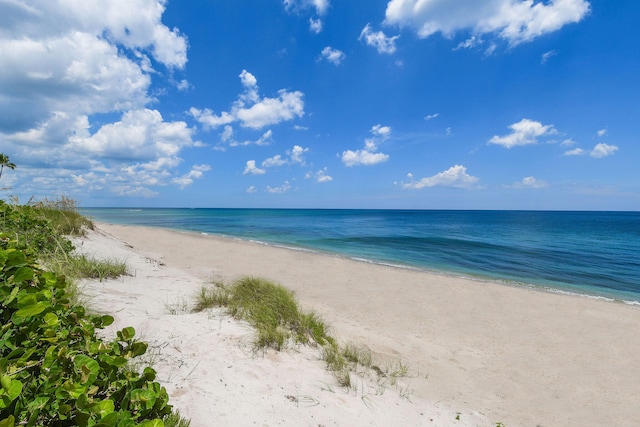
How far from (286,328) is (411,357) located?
2.94 meters

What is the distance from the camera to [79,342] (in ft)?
7.18

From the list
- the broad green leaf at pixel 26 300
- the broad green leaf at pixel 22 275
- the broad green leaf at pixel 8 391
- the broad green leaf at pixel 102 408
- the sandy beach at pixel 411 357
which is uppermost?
the broad green leaf at pixel 22 275

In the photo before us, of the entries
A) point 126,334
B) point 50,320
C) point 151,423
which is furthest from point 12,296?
point 151,423

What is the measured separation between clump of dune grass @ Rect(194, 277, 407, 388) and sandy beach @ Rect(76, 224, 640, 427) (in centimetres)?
22

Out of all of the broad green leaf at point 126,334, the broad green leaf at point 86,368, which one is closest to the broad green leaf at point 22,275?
the broad green leaf at point 86,368

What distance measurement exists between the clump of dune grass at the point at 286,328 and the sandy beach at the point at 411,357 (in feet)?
0.71

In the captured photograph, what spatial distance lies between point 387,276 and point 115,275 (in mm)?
11046

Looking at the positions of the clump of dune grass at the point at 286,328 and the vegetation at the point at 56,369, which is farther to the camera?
the clump of dune grass at the point at 286,328

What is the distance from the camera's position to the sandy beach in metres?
3.50

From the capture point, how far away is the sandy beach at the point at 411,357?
11.5 ft

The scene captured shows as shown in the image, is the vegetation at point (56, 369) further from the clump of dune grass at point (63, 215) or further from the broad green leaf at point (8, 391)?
the clump of dune grass at point (63, 215)

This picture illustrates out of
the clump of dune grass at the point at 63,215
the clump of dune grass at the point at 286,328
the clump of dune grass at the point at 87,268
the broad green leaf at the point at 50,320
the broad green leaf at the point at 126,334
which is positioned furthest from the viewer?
the clump of dune grass at the point at 63,215

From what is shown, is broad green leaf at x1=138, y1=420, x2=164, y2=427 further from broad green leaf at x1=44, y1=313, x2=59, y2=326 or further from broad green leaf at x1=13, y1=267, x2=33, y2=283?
broad green leaf at x1=13, y1=267, x2=33, y2=283

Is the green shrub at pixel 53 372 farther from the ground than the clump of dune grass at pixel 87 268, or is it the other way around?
the green shrub at pixel 53 372
